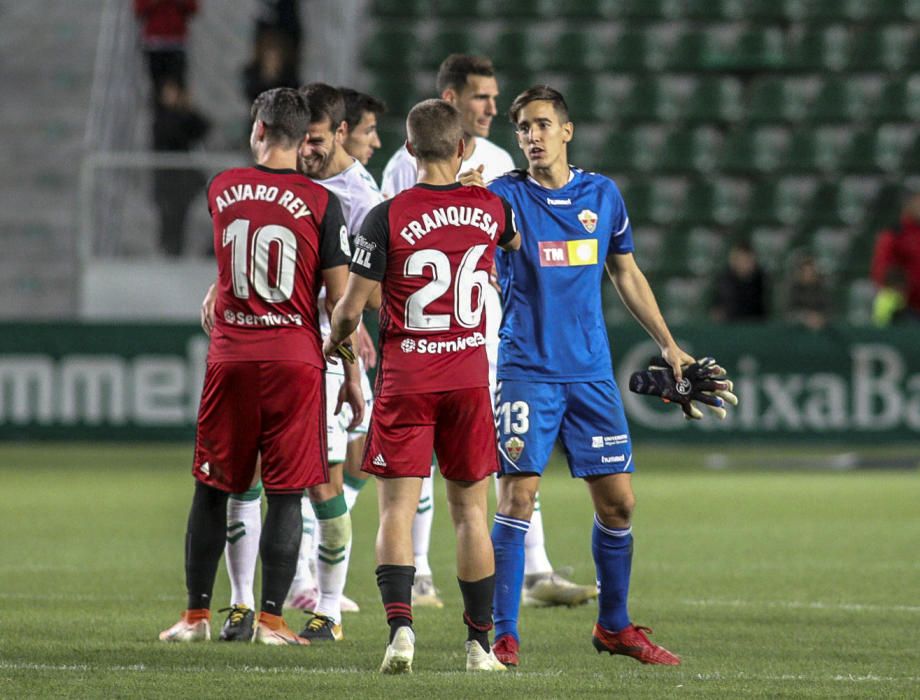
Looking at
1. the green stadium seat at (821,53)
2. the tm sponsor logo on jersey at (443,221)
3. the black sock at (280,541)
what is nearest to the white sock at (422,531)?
the black sock at (280,541)

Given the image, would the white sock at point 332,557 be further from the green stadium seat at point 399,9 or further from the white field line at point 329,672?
the green stadium seat at point 399,9

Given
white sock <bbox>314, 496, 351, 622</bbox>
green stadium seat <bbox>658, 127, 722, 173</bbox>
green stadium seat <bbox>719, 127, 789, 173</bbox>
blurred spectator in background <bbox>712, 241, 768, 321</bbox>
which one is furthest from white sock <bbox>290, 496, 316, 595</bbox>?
green stadium seat <bbox>719, 127, 789, 173</bbox>

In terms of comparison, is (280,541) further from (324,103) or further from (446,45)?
(446,45)

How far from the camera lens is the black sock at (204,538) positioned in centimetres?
697

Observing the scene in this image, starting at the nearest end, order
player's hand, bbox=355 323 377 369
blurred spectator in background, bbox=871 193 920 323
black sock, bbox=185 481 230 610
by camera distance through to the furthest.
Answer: black sock, bbox=185 481 230 610 → player's hand, bbox=355 323 377 369 → blurred spectator in background, bbox=871 193 920 323

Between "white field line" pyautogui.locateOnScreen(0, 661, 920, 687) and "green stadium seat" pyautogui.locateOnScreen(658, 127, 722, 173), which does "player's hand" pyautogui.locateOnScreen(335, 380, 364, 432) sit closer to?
"white field line" pyautogui.locateOnScreen(0, 661, 920, 687)

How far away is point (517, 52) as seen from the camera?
73.0 feet

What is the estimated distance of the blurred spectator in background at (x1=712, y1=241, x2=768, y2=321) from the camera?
732 inches

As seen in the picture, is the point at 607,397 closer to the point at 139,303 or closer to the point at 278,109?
the point at 278,109

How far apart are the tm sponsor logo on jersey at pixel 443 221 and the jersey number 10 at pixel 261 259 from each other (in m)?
0.66

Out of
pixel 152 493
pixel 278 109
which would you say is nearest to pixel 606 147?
pixel 152 493

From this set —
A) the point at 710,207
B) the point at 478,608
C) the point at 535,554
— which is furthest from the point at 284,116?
the point at 710,207

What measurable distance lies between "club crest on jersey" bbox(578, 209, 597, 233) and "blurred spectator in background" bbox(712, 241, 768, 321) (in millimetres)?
12038

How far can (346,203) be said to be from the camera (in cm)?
778
